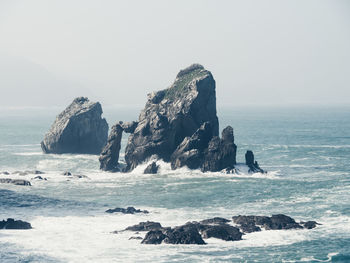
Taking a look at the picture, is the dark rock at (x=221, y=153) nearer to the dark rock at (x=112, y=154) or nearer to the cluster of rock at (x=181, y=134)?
the cluster of rock at (x=181, y=134)

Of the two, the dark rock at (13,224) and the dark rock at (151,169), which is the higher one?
the dark rock at (151,169)

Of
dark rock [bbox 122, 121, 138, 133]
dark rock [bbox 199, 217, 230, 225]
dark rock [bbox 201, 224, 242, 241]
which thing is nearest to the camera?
dark rock [bbox 201, 224, 242, 241]

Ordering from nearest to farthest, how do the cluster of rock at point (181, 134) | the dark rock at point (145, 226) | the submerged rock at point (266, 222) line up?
the submerged rock at point (266, 222) → the dark rock at point (145, 226) → the cluster of rock at point (181, 134)

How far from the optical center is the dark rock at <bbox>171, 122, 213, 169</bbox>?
453 feet

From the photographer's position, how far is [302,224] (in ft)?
289

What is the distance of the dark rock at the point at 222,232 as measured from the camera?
8212 centimetres

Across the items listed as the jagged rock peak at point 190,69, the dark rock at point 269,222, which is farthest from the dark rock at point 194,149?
the dark rock at point 269,222

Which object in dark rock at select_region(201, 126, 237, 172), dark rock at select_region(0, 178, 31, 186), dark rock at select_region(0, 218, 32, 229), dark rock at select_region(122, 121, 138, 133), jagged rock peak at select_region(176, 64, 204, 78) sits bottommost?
dark rock at select_region(0, 218, 32, 229)

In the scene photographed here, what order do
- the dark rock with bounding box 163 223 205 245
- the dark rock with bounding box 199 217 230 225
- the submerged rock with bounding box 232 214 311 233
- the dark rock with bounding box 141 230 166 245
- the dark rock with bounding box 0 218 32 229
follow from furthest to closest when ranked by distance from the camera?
the dark rock with bounding box 0 218 32 229 < the dark rock with bounding box 199 217 230 225 < the submerged rock with bounding box 232 214 311 233 < the dark rock with bounding box 141 230 166 245 < the dark rock with bounding box 163 223 205 245

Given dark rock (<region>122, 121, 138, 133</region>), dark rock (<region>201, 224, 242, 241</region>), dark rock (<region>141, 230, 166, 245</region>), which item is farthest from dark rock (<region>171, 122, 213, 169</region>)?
dark rock (<region>141, 230, 166, 245</region>)

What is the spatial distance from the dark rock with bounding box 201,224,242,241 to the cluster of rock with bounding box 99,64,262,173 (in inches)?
2019

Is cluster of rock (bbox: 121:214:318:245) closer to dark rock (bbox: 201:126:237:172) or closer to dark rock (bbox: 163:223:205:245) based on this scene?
dark rock (bbox: 163:223:205:245)

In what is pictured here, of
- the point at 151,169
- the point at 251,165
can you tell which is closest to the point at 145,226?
the point at 251,165

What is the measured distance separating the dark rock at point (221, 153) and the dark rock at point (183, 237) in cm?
5326
